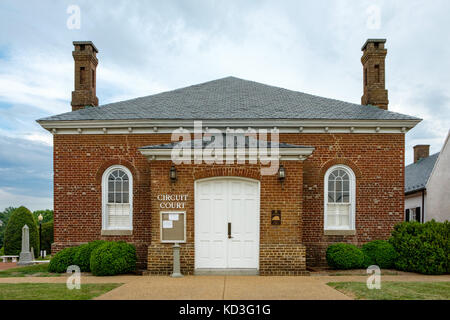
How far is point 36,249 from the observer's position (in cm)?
2559

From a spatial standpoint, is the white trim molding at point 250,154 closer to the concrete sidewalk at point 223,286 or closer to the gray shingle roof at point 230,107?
the gray shingle roof at point 230,107

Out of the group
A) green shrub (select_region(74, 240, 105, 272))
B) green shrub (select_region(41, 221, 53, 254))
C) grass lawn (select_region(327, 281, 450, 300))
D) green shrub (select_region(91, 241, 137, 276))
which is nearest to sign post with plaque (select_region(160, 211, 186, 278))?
green shrub (select_region(91, 241, 137, 276))

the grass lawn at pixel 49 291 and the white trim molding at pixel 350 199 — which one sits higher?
the white trim molding at pixel 350 199

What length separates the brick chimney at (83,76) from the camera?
1708 centimetres

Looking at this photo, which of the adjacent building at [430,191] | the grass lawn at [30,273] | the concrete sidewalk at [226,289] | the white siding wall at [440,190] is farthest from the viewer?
the adjacent building at [430,191]

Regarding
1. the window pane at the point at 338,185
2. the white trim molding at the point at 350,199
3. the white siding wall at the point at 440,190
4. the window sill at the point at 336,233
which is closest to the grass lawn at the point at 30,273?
the window sill at the point at 336,233

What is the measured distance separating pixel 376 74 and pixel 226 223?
1011 cm

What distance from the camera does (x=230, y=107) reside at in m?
15.7

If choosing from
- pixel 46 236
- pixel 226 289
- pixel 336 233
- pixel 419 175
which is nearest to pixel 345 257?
pixel 336 233

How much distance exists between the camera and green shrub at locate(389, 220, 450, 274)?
1234 cm

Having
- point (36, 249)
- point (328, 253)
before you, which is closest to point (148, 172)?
point (328, 253)

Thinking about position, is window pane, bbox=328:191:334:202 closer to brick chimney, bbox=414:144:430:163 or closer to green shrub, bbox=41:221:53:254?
green shrub, bbox=41:221:53:254

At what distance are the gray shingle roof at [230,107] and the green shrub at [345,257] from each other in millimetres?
4600

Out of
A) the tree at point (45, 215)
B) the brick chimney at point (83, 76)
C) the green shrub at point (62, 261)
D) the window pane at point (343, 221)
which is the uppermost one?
the brick chimney at point (83, 76)
